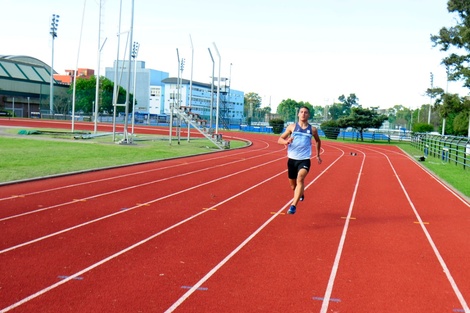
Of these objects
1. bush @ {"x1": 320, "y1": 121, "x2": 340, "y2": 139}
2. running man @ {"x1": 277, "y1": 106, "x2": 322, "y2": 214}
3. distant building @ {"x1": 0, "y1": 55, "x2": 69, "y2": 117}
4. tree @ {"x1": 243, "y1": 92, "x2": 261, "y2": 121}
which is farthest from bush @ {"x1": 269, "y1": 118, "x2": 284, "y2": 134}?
tree @ {"x1": 243, "y1": 92, "x2": 261, "y2": 121}

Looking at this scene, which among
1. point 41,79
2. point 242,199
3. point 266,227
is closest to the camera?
point 266,227

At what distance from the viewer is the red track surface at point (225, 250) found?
15.7ft

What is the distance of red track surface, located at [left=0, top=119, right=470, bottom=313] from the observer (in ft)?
15.7

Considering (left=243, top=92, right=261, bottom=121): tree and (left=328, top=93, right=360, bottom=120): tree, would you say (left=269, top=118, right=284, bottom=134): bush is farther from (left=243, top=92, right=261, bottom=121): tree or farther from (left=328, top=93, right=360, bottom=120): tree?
(left=243, top=92, right=261, bottom=121): tree

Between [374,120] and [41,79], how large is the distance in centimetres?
6179

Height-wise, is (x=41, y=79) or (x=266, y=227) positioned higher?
(x=41, y=79)

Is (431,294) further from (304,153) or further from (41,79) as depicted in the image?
(41,79)

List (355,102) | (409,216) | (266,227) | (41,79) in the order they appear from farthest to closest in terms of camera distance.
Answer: (355,102)
(41,79)
(409,216)
(266,227)

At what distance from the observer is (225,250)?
260 inches

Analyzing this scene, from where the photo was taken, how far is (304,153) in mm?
8227

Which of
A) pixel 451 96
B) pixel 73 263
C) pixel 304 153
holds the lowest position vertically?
pixel 73 263

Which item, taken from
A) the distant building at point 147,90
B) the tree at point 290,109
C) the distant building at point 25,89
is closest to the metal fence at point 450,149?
the distant building at point 25,89

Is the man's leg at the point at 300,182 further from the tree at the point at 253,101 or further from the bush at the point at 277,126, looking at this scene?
the tree at the point at 253,101

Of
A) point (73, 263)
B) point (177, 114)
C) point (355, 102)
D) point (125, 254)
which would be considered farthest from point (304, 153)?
point (355, 102)
